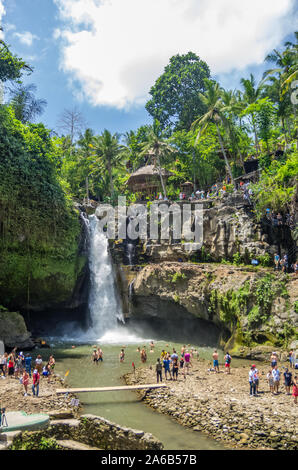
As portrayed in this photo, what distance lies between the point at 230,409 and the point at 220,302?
40.4 ft

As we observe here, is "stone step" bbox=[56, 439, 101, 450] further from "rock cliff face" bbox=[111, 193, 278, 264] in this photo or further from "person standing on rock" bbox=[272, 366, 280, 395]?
"rock cliff face" bbox=[111, 193, 278, 264]

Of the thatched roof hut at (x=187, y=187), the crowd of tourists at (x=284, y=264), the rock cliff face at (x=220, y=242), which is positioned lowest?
the crowd of tourists at (x=284, y=264)

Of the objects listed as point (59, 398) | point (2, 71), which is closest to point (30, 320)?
point (59, 398)

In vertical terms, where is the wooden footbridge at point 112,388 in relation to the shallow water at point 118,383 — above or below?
above

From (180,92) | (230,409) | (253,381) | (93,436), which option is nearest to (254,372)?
(253,381)

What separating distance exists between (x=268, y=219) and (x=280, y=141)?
20020 millimetres

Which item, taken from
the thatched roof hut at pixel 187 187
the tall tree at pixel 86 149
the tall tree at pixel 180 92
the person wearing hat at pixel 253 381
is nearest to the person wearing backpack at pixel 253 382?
the person wearing hat at pixel 253 381

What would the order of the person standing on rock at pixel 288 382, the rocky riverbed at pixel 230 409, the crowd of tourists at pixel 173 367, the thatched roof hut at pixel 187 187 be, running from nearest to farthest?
1. the rocky riverbed at pixel 230 409
2. the person standing on rock at pixel 288 382
3. the crowd of tourists at pixel 173 367
4. the thatched roof hut at pixel 187 187

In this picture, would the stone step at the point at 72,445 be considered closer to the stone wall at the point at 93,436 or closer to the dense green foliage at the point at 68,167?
the stone wall at the point at 93,436

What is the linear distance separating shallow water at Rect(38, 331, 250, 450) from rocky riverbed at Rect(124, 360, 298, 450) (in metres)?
0.62

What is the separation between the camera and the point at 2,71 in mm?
33125

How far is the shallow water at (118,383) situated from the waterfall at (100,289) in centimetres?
220

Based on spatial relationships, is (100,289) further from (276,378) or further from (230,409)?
(230,409)

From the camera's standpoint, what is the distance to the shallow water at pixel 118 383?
13.1 meters
